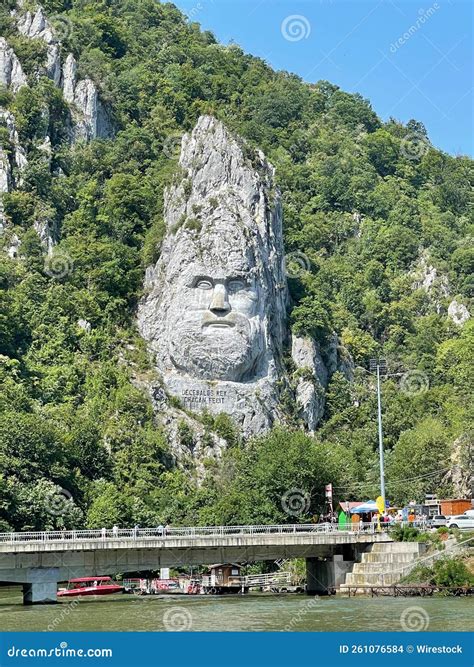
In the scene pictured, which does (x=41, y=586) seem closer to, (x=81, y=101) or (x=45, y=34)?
(x=81, y=101)

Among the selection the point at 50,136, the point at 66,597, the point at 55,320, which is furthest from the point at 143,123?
the point at 66,597

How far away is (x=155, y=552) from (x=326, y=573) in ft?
29.9

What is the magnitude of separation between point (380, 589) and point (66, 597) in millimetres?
20993

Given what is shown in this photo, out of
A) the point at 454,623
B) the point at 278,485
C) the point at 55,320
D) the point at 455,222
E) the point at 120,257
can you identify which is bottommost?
the point at 454,623

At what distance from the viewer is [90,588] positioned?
73.6m

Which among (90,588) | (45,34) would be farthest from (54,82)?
(90,588)

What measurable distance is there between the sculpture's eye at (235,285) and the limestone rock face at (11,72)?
35.1 meters

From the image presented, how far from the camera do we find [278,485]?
3174 inches

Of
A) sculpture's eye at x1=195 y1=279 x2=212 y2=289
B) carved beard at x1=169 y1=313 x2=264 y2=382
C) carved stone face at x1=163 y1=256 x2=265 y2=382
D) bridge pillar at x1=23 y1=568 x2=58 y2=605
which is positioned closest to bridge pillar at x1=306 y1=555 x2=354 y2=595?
bridge pillar at x1=23 y1=568 x2=58 y2=605

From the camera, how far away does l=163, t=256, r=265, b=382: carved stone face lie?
338 feet

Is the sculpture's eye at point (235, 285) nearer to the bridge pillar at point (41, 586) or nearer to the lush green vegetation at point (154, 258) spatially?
the lush green vegetation at point (154, 258)

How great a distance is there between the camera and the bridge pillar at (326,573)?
63.3 meters

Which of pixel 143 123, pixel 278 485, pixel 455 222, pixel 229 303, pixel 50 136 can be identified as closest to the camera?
pixel 278 485

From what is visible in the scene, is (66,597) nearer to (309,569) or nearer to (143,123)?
(309,569)
